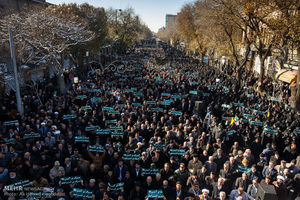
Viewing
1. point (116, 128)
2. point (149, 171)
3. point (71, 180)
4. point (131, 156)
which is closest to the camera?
point (71, 180)

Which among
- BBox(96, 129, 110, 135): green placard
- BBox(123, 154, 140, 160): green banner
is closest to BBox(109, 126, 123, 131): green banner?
BBox(96, 129, 110, 135): green placard

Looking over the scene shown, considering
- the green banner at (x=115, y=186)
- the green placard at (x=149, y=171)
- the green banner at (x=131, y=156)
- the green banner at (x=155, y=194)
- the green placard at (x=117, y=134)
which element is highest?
the green placard at (x=117, y=134)

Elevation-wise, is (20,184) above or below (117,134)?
below

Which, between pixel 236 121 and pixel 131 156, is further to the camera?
pixel 236 121

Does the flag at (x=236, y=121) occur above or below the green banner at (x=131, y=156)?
above

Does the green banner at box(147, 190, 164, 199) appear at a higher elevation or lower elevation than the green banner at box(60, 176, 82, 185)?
lower

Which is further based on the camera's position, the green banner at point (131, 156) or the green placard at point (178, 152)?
the green placard at point (178, 152)

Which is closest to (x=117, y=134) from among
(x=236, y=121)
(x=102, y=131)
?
(x=102, y=131)

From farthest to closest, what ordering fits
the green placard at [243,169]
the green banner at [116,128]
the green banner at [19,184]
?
the green banner at [116,128] → the green placard at [243,169] → the green banner at [19,184]

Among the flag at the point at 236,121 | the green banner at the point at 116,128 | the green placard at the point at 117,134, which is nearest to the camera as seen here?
the green placard at the point at 117,134

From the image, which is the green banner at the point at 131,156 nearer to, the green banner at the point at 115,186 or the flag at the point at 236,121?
the green banner at the point at 115,186

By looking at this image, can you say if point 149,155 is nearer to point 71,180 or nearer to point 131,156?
point 131,156

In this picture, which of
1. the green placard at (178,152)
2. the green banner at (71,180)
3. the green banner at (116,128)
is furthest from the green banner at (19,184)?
the green placard at (178,152)

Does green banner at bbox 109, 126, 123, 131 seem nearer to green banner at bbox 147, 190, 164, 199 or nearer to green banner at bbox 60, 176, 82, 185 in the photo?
green banner at bbox 60, 176, 82, 185
